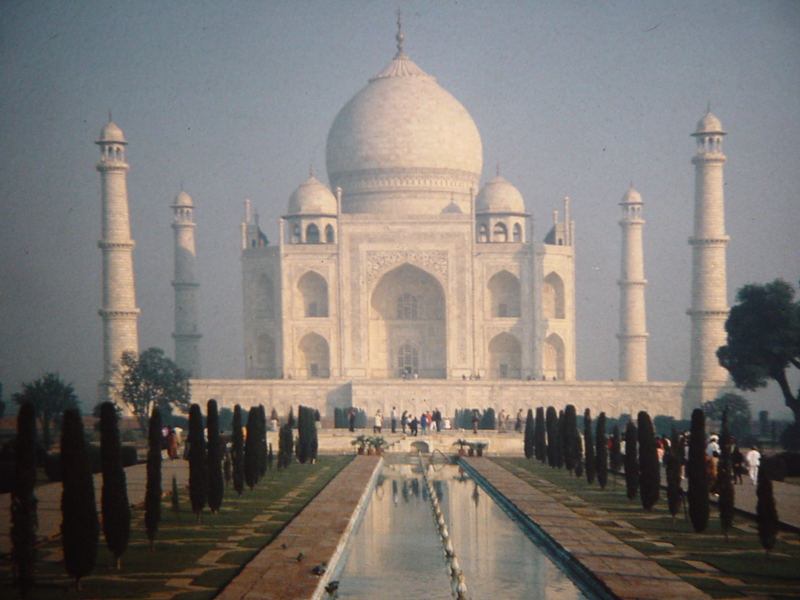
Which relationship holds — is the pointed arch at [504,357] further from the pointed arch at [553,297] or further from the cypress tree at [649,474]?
the cypress tree at [649,474]

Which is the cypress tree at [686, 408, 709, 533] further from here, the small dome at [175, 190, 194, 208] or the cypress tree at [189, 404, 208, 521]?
the small dome at [175, 190, 194, 208]

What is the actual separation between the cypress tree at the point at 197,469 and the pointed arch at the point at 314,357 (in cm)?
2458

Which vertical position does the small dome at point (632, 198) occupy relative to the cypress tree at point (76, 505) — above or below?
above

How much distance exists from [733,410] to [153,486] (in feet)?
72.2

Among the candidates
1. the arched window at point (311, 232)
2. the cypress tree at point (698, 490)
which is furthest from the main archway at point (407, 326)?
the cypress tree at point (698, 490)

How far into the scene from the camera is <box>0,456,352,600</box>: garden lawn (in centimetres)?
964

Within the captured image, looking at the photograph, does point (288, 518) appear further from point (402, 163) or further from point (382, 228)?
point (402, 163)

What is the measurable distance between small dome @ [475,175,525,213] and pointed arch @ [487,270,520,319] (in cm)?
225

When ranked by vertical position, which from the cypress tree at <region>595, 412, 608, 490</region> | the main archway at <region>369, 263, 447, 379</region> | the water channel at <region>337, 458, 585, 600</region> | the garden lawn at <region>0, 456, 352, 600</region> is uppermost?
the main archway at <region>369, 263, 447, 379</region>

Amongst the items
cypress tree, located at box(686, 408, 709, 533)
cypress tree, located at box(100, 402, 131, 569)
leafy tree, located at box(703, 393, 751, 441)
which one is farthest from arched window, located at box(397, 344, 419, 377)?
cypress tree, located at box(100, 402, 131, 569)

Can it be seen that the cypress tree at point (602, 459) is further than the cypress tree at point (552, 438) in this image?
No

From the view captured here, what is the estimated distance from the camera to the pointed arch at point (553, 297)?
3878cm

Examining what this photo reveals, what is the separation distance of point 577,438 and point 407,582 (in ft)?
31.2

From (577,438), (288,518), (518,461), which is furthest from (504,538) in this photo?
(518,461)
